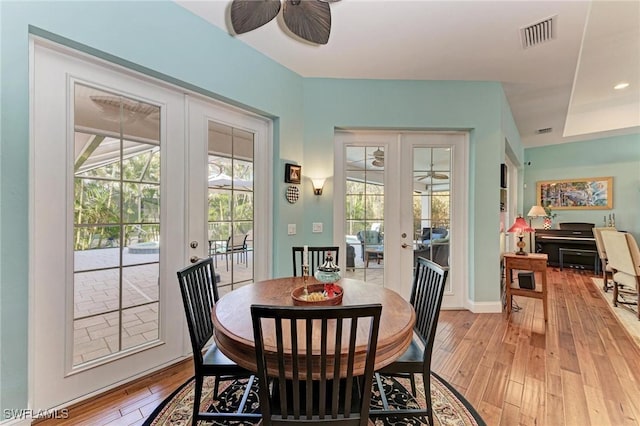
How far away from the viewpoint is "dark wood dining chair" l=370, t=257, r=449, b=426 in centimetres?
153

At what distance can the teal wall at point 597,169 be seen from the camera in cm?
571

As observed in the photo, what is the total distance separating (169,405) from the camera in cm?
181

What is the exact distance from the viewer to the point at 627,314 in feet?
11.0

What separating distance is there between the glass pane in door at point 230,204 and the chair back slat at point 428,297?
1.70m

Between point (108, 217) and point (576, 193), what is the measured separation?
8374 mm

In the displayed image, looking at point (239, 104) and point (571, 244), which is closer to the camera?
point (239, 104)

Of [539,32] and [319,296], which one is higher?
[539,32]

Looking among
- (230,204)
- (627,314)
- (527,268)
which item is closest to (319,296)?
(230,204)

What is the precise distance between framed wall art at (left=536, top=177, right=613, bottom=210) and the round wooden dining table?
685cm

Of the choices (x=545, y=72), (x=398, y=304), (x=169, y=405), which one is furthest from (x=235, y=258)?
(x=545, y=72)

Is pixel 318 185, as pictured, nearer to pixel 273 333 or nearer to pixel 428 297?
pixel 428 297

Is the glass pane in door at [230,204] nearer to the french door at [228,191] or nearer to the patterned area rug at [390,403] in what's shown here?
the french door at [228,191]

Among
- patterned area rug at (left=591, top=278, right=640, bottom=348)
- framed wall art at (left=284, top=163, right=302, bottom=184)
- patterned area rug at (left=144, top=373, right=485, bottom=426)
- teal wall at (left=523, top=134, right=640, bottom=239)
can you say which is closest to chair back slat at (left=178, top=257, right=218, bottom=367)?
patterned area rug at (left=144, top=373, right=485, bottom=426)

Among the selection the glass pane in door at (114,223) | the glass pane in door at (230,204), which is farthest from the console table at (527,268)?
the glass pane in door at (114,223)
